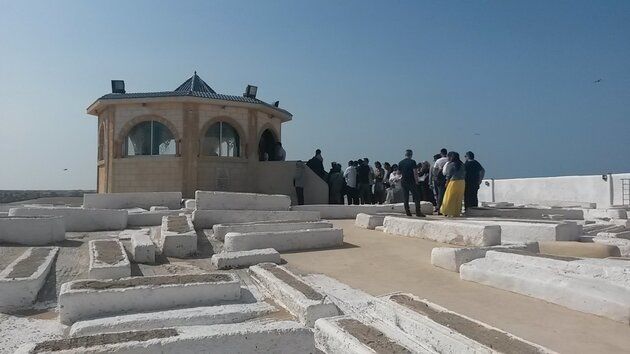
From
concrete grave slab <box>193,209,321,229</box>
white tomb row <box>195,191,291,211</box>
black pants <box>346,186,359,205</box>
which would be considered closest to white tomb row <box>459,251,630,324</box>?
concrete grave slab <box>193,209,321,229</box>

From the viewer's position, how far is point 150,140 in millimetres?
17094

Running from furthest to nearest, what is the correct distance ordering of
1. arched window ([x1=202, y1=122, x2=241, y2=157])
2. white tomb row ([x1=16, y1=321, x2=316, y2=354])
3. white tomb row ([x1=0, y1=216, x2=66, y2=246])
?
arched window ([x1=202, y1=122, x2=241, y2=157]) < white tomb row ([x1=0, y1=216, x2=66, y2=246]) < white tomb row ([x1=16, y1=321, x2=316, y2=354])

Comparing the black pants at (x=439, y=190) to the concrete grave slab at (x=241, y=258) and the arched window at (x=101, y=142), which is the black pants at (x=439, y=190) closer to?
the concrete grave slab at (x=241, y=258)

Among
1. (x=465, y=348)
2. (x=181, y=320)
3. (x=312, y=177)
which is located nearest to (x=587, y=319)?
(x=465, y=348)

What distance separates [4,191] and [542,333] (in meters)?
26.0

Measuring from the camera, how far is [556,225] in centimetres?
740

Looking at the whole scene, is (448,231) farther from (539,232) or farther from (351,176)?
(351,176)

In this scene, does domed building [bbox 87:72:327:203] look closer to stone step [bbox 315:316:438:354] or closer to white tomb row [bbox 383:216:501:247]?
white tomb row [bbox 383:216:501:247]

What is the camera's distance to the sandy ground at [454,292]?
11.1 ft

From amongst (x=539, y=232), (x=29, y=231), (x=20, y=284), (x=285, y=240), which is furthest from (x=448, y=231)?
(x=29, y=231)

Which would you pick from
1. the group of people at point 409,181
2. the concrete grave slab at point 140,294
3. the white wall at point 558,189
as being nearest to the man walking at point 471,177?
the group of people at point 409,181

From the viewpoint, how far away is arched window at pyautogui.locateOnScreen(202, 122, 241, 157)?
56.3ft

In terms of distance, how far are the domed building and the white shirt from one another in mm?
1323

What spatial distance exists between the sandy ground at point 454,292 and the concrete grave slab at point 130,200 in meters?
6.39
